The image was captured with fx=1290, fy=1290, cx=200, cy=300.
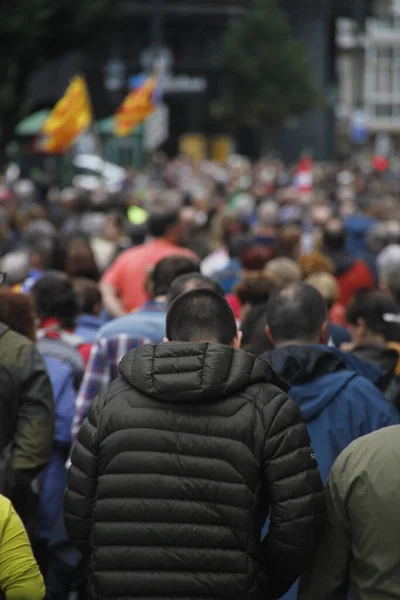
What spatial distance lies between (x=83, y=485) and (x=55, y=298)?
2.75 metres

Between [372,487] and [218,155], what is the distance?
6250 centimetres

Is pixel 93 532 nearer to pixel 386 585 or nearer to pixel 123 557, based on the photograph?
pixel 123 557

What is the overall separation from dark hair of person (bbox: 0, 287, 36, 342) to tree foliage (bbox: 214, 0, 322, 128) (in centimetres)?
5683

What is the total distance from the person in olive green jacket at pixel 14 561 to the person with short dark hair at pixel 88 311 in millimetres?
3428

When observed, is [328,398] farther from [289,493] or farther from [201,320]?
[289,493]

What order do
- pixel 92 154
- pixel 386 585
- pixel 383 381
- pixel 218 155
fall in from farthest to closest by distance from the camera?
pixel 218 155, pixel 92 154, pixel 383 381, pixel 386 585

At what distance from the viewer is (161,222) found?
900cm

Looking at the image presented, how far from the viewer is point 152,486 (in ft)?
11.8

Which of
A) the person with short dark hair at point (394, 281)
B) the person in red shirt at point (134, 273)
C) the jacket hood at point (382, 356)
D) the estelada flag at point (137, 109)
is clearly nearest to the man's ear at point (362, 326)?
the jacket hood at point (382, 356)

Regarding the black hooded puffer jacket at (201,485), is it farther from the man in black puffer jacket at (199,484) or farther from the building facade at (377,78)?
the building facade at (377,78)

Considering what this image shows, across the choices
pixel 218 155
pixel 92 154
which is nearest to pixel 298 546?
pixel 92 154

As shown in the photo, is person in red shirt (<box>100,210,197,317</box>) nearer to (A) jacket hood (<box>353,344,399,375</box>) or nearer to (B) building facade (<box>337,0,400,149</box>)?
(A) jacket hood (<box>353,344,399,375</box>)

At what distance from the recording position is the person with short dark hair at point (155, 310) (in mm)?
6125

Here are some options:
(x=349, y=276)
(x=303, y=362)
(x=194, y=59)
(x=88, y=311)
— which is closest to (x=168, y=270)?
(x=88, y=311)
